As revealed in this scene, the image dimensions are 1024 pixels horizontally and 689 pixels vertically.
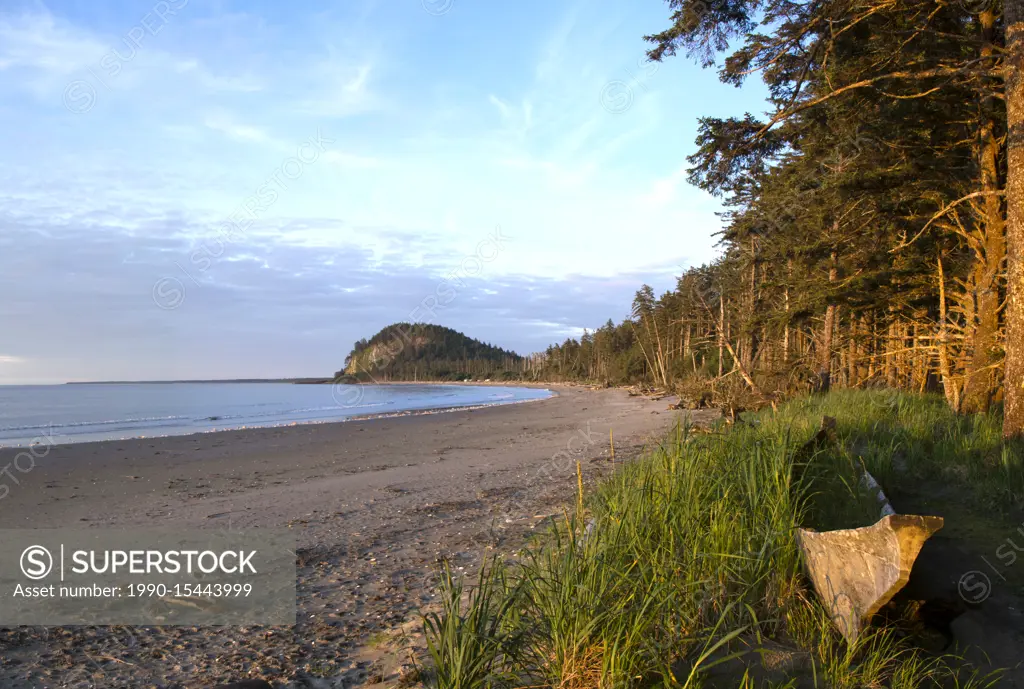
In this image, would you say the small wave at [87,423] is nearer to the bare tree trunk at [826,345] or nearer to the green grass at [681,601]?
the green grass at [681,601]

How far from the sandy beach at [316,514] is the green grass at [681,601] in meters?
0.82

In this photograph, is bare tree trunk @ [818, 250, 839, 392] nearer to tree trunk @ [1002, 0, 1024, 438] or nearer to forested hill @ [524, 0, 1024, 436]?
forested hill @ [524, 0, 1024, 436]

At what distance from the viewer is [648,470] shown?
213 inches

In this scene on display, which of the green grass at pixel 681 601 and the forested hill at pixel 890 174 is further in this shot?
the forested hill at pixel 890 174

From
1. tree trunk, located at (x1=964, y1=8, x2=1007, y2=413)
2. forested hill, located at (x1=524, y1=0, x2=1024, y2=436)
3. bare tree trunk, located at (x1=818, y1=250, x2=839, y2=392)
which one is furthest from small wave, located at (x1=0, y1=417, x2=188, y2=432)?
tree trunk, located at (x1=964, y1=8, x2=1007, y2=413)

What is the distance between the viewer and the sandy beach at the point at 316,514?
13.1 feet

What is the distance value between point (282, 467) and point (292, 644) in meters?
9.64

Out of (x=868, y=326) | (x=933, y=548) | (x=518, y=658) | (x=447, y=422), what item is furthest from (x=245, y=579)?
(x=868, y=326)

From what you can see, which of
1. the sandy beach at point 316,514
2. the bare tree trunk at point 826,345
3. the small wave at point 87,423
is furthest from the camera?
the small wave at point 87,423

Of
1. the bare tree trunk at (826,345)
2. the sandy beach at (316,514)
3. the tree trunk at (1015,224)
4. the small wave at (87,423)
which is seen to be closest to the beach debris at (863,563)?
the sandy beach at (316,514)

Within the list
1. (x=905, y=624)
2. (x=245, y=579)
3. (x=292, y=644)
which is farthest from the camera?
(x=245, y=579)

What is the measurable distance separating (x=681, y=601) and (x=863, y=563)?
1.00m

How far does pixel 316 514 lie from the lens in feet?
27.2

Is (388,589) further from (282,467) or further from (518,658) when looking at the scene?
(282,467)
